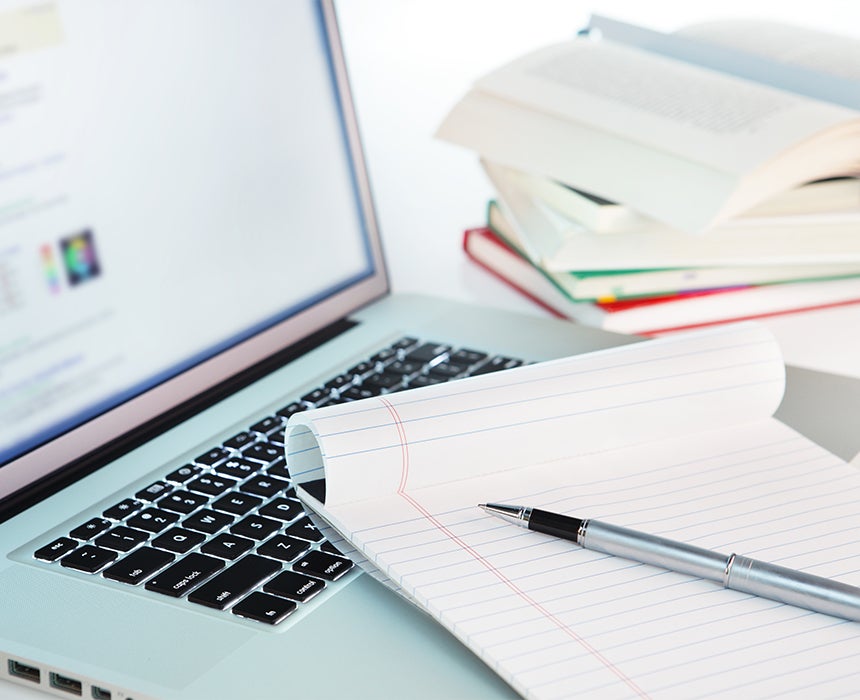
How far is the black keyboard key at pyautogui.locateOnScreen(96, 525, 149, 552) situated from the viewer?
54 centimetres

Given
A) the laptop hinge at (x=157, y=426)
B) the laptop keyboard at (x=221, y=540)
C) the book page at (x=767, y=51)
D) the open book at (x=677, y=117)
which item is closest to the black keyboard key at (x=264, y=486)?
the laptop keyboard at (x=221, y=540)

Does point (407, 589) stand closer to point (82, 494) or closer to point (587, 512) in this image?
point (587, 512)

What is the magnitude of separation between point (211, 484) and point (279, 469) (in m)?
0.04

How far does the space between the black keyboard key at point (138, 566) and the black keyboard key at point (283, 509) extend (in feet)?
0.19

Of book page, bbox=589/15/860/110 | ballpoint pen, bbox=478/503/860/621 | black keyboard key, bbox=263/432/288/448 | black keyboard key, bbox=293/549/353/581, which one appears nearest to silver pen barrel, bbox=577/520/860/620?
Result: ballpoint pen, bbox=478/503/860/621

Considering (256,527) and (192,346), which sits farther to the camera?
(192,346)

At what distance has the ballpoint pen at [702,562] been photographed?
464 mm

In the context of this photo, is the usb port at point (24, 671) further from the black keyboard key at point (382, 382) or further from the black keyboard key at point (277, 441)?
the black keyboard key at point (382, 382)

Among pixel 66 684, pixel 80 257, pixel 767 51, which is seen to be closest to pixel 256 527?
pixel 66 684

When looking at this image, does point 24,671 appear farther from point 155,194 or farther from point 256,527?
point 155,194

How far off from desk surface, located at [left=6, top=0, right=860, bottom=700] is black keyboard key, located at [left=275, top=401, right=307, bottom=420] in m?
0.32

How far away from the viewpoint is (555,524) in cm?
51

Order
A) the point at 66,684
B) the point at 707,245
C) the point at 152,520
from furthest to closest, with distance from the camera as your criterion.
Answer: the point at 707,245 → the point at 152,520 → the point at 66,684

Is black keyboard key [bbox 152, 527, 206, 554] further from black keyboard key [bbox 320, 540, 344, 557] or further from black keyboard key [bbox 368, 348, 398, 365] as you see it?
black keyboard key [bbox 368, 348, 398, 365]
